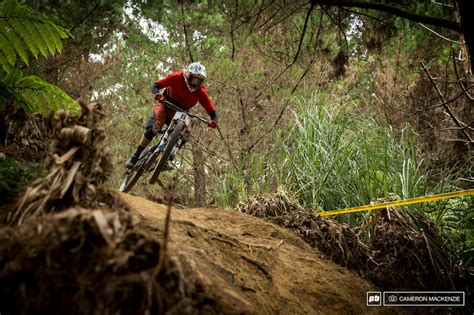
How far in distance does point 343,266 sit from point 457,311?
3.09 ft

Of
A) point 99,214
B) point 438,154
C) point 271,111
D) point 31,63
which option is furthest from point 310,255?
point 31,63

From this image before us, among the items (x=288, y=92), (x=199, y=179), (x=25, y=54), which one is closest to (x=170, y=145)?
(x=25, y=54)

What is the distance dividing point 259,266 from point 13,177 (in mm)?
1645

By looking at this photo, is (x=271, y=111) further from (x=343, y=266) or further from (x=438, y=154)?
(x=343, y=266)

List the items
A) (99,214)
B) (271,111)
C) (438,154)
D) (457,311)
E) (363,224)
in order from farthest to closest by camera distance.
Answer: (271,111), (438,154), (363,224), (457,311), (99,214)

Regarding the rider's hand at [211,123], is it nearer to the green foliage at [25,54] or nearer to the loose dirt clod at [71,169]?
the green foliage at [25,54]

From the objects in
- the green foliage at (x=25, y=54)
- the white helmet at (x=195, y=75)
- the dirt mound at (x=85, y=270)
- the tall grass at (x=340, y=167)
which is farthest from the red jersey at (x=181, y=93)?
the dirt mound at (x=85, y=270)

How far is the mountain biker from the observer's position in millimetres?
6652

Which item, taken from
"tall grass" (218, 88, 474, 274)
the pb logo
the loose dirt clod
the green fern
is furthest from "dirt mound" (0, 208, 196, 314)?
the green fern

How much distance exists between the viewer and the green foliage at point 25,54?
397 cm

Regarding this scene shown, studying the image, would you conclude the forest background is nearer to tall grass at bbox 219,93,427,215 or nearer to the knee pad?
tall grass at bbox 219,93,427,215

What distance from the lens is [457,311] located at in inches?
130

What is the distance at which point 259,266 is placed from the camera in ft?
9.32

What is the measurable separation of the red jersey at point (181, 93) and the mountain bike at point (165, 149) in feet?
0.86
